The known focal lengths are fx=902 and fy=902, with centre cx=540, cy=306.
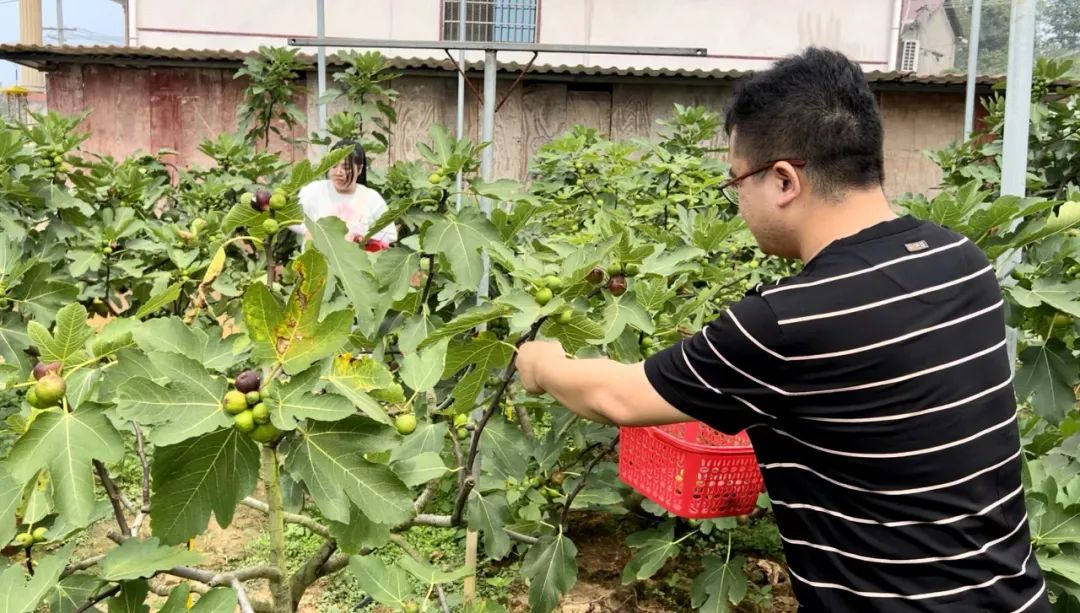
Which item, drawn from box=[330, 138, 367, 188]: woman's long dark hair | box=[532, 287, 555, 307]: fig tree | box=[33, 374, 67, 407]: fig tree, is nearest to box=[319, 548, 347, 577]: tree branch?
box=[532, 287, 555, 307]: fig tree

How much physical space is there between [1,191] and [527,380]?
2.34 metres

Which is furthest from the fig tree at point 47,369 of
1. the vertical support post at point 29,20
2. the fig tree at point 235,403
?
the vertical support post at point 29,20

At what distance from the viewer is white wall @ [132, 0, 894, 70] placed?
36.2 ft

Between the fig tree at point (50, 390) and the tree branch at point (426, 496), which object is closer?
the fig tree at point (50, 390)

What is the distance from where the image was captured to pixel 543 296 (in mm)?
1766

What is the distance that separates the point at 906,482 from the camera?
62.2 inches

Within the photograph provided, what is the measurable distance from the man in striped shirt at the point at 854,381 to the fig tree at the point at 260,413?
2.15 ft

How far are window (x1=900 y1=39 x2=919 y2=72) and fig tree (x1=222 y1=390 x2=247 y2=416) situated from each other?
39.7 feet

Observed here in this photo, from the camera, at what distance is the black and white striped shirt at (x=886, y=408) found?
1535 millimetres

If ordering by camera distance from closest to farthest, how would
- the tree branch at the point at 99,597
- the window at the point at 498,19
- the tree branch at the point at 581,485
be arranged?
the tree branch at the point at 99,597 → the tree branch at the point at 581,485 → the window at the point at 498,19

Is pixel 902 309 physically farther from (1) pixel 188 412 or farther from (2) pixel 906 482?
(1) pixel 188 412

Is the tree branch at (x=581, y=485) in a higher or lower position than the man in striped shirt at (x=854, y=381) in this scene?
lower

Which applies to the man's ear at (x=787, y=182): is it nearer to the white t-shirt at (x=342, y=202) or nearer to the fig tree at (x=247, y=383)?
the fig tree at (x=247, y=383)

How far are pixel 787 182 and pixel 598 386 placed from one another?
1.76 ft
